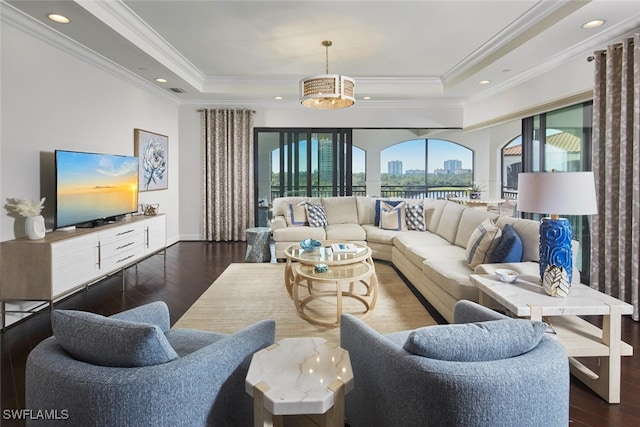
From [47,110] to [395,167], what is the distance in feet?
27.4

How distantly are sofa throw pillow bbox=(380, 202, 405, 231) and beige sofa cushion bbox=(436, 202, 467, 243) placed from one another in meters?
0.57

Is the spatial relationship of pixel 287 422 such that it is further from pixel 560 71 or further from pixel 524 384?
pixel 560 71

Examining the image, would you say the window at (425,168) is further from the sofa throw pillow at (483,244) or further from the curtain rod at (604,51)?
the sofa throw pillow at (483,244)

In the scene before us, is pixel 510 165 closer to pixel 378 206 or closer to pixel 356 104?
pixel 356 104

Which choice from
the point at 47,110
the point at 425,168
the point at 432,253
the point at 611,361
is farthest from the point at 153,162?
the point at 425,168

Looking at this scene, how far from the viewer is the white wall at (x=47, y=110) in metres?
2.91

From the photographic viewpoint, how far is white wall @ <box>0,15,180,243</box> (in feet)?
9.56

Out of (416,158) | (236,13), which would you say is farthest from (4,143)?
(416,158)

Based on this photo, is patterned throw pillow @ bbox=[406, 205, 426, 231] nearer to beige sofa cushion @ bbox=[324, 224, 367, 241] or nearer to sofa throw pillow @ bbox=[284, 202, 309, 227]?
beige sofa cushion @ bbox=[324, 224, 367, 241]

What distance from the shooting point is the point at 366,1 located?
3.16 m

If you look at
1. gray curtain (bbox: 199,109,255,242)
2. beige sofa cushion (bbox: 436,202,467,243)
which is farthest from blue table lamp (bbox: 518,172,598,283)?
gray curtain (bbox: 199,109,255,242)

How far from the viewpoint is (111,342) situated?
113 cm

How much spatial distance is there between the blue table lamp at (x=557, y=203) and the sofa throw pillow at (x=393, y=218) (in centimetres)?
294

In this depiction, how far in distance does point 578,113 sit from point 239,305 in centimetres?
432
